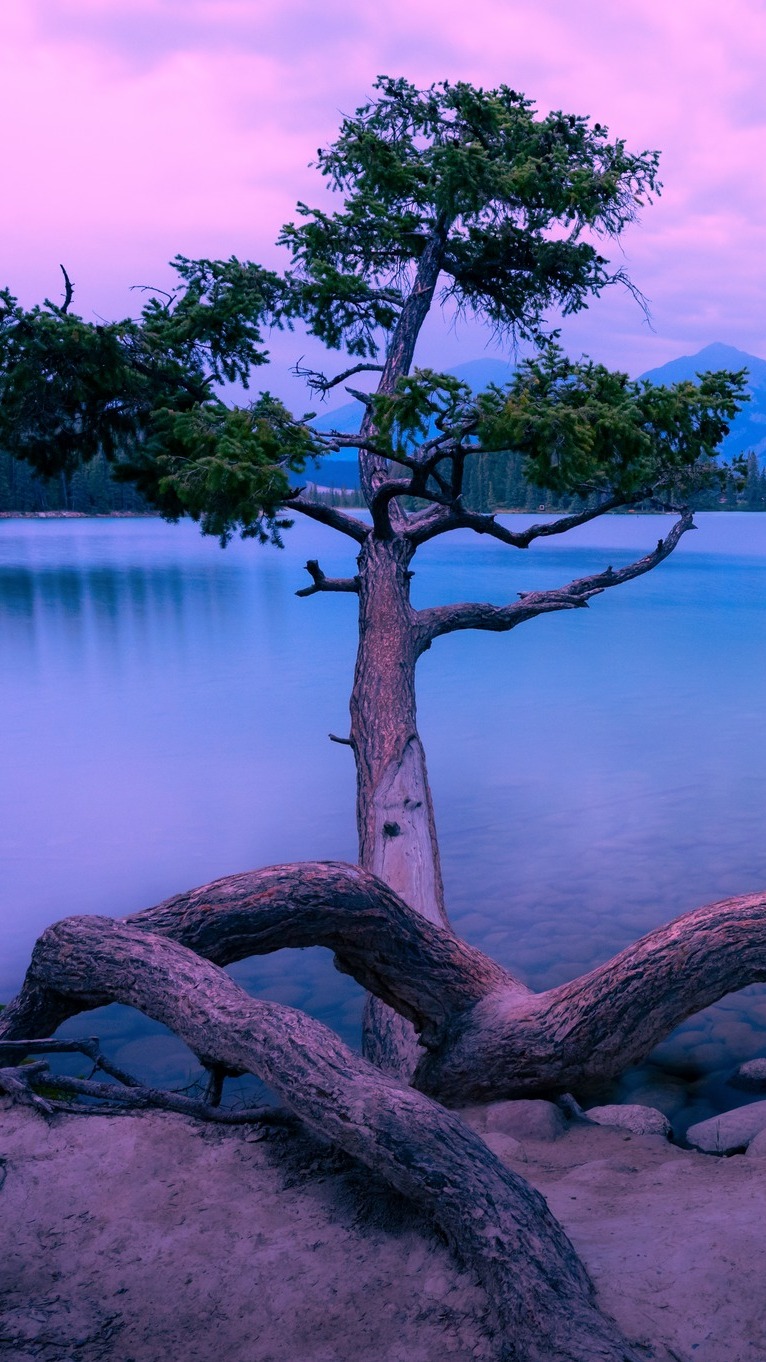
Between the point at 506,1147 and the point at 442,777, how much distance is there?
13.5 metres

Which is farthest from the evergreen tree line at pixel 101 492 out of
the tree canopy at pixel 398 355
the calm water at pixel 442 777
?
the tree canopy at pixel 398 355

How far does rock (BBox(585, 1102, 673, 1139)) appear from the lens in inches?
262

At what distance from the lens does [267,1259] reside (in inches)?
130

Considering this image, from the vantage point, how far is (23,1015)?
17.1 ft

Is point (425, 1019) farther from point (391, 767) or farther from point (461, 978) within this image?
point (391, 767)

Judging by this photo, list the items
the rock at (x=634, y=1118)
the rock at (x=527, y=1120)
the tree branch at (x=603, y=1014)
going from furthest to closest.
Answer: the rock at (x=634, y=1118) < the rock at (x=527, y=1120) < the tree branch at (x=603, y=1014)

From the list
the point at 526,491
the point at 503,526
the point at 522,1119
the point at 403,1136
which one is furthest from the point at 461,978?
the point at 526,491

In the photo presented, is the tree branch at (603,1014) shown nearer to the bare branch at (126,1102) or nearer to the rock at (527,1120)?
the rock at (527,1120)

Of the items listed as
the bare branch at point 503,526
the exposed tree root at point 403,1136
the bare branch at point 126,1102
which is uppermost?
the bare branch at point 503,526

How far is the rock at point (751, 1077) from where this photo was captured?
7.62 m

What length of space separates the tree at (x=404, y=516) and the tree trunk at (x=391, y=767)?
0.09 feet

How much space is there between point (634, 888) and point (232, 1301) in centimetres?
1039

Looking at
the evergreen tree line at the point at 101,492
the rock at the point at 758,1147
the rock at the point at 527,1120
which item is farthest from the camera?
the evergreen tree line at the point at 101,492

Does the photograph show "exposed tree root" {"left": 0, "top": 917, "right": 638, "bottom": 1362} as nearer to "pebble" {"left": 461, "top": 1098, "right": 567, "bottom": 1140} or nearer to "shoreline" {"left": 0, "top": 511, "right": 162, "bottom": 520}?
"pebble" {"left": 461, "top": 1098, "right": 567, "bottom": 1140}
